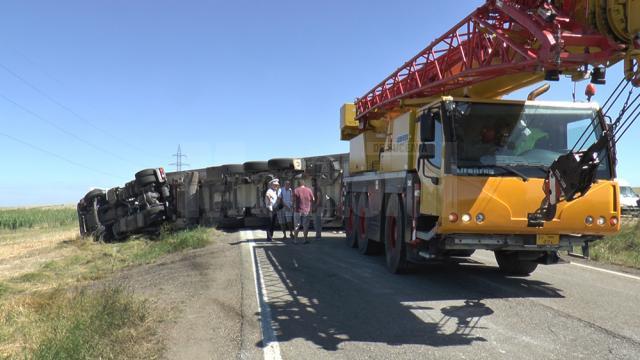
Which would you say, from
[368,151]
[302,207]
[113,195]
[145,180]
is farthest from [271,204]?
[113,195]

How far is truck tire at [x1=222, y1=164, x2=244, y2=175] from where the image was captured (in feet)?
68.7

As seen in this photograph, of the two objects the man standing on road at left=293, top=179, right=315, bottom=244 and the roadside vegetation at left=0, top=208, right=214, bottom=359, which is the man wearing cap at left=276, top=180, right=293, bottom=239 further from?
the roadside vegetation at left=0, top=208, right=214, bottom=359

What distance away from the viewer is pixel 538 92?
8.30 metres

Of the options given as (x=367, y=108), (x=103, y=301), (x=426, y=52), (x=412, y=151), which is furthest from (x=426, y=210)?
(x=367, y=108)

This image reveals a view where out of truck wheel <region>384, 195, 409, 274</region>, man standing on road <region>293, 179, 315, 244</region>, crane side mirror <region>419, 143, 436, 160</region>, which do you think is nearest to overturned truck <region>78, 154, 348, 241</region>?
man standing on road <region>293, 179, 315, 244</region>

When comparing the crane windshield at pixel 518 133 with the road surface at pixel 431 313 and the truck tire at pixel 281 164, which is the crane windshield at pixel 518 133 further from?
the truck tire at pixel 281 164

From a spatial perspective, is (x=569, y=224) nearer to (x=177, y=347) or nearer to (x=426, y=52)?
(x=426, y=52)

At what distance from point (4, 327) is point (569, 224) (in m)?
7.30

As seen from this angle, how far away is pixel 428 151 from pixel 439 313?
2235mm

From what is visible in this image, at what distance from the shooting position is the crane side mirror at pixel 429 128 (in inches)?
298

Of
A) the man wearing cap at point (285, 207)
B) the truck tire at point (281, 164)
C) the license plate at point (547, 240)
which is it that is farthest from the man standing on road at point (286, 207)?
the license plate at point (547, 240)

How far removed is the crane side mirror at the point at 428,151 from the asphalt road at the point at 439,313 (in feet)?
6.38

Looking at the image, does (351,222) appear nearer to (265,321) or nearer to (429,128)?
(429,128)

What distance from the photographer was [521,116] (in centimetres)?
743
